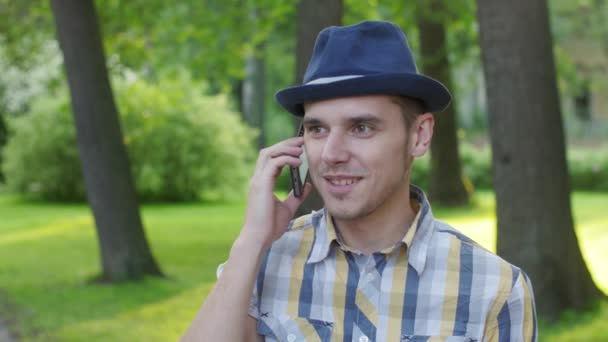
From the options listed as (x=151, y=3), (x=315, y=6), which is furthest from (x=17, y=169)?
(x=315, y=6)

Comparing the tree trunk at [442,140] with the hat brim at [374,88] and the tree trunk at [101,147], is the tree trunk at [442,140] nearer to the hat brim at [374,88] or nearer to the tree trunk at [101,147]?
the tree trunk at [101,147]

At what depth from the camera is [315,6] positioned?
893 centimetres

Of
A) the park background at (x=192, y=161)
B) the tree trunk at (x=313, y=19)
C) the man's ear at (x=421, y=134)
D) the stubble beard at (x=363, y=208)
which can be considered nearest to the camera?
the stubble beard at (x=363, y=208)

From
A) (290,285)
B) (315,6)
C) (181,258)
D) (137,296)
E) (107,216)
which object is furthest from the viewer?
(181,258)

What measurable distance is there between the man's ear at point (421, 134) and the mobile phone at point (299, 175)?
0.36 metres

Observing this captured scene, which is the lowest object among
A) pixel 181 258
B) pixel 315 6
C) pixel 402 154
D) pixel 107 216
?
pixel 181 258

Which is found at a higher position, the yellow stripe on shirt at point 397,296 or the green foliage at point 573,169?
the yellow stripe on shirt at point 397,296

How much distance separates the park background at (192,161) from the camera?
8273 mm

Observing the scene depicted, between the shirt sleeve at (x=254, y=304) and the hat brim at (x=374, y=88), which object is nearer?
the hat brim at (x=374, y=88)

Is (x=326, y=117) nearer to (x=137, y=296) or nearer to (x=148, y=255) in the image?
(x=137, y=296)

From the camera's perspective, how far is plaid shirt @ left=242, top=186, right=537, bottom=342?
274 cm

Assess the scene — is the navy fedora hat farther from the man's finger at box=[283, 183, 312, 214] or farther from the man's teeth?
the man's finger at box=[283, 183, 312, 214]

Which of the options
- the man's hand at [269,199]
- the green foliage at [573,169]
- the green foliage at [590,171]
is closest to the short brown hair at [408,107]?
the man's hand at [269,199]

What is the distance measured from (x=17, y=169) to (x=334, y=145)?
27.0 m
